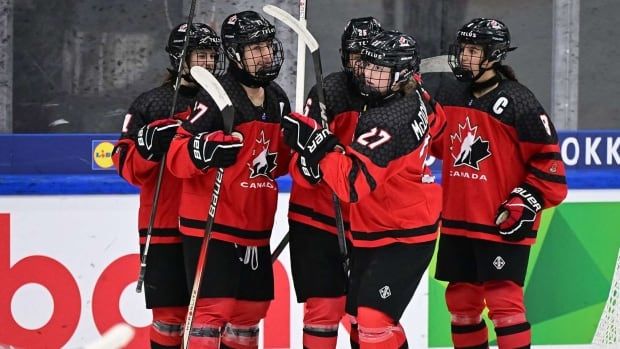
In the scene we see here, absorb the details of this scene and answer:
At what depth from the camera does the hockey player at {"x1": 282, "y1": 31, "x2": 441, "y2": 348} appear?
3992 mm

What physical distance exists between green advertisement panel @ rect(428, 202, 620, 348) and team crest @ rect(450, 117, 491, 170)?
2.85 feet

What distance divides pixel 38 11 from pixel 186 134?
4.83ft

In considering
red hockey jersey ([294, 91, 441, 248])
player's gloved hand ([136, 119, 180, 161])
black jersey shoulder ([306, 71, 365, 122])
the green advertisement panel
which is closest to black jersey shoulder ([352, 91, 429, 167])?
red hockey jersey ([294, 91, 441, 248])

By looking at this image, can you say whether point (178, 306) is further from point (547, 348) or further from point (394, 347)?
point (547, 348)

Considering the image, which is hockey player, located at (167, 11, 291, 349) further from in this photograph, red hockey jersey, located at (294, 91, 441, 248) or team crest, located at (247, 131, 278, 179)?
red hockey jersey, located at (294, 91, 441, 248)

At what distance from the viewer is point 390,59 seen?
4.06m

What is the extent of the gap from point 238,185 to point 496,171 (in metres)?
0.92

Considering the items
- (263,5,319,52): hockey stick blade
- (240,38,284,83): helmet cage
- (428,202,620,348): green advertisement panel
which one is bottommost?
(428,202,620,348): green advertisement panel

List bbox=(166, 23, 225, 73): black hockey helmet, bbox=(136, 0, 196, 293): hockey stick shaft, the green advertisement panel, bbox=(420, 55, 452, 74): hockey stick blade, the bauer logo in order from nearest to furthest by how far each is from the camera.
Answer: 1. bbox=(136, 0, 196, 293): hockey stick shaft
2. bbox=(166, 23, 225, 73): black hockey helmet
3. bbox=(420, 55, 452, 74): hockey stick blade
4. the bauer logo
5. the green advertisement panel

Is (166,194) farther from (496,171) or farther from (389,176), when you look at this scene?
(496,171)

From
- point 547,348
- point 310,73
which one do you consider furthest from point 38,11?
point 547,348

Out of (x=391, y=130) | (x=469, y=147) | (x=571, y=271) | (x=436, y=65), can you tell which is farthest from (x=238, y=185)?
(x=571, y=271)

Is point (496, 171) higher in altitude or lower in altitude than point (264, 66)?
lower

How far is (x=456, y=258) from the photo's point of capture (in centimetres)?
468
